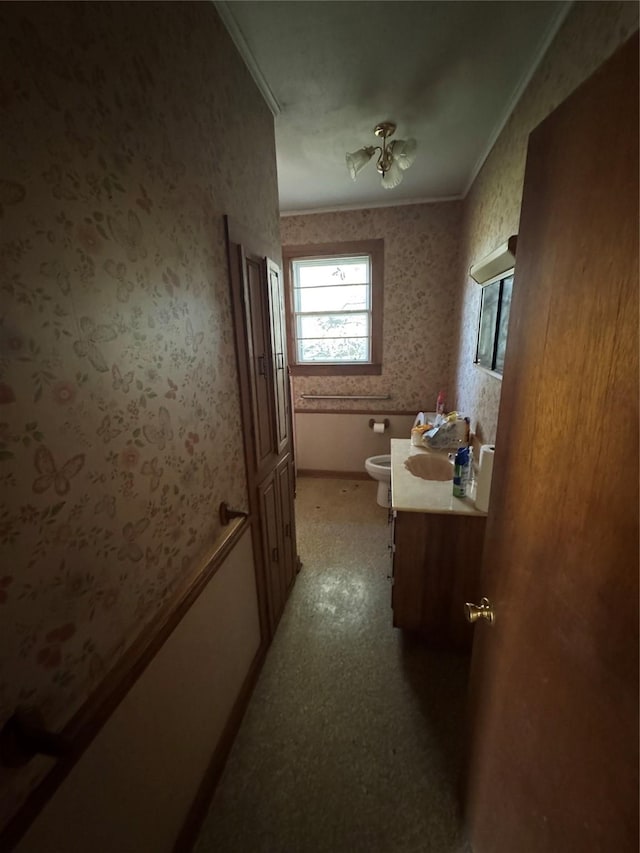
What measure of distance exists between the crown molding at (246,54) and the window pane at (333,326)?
66.8 inches

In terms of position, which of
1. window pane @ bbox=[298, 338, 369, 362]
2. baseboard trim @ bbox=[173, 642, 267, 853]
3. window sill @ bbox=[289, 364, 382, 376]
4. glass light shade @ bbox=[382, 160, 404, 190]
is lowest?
baseboard trim @ bbox=[173, 642, 267, 853]

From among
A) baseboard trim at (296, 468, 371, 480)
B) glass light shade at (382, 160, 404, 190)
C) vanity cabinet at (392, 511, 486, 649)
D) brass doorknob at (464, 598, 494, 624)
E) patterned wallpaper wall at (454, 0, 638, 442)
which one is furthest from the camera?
baseboard trim at (296, 468, 371, 480)

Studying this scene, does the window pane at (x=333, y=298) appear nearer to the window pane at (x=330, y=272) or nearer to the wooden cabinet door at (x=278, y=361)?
the window pane at (x=330, y=272)

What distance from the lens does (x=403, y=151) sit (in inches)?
71.0

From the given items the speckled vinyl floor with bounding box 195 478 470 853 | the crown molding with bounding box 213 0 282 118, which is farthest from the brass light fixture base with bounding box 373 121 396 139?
the speckled vinyl floor with bounding box 195 478 470 853

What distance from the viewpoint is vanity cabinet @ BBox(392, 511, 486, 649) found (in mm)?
1475

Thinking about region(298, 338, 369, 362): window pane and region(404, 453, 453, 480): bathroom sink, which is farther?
region(298, 338, 369, 362): window pane

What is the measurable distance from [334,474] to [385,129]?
2.74m

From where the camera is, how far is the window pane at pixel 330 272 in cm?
308

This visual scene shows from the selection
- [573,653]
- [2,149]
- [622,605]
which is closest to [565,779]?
[573,653]

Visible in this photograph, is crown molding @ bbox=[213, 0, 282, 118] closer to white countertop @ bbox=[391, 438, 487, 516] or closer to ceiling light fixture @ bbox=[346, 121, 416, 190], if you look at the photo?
ceiling light fixture @ bbox=[346, 121, 416, 190]

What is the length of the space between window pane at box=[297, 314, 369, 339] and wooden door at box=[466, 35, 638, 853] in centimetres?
252

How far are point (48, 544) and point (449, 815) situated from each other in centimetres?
148

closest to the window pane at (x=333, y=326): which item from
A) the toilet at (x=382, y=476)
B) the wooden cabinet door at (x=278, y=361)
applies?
the toilet at (x=382, y=476)
